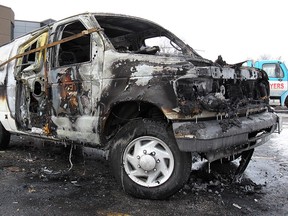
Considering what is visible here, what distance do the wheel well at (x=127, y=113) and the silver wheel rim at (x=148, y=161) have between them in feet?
1.13

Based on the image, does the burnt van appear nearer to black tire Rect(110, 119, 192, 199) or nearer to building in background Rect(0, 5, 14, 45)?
black tire Rect(110, 119, 192, 199)

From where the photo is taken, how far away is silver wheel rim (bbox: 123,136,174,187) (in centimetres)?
329

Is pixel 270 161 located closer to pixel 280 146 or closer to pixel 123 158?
pixel 280 146

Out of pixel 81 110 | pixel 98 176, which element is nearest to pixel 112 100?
pixel 81 110

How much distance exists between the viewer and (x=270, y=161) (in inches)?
212

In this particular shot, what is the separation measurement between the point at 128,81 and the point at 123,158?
84cm

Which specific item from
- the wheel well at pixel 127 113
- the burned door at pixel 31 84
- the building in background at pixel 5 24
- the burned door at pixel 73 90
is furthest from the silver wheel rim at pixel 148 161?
the building in background at pixel 5 24

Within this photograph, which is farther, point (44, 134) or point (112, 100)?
point (44, 134)

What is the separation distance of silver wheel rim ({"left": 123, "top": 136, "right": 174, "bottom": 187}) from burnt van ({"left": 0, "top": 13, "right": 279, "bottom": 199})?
0.01m

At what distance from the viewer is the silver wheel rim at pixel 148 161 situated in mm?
3289

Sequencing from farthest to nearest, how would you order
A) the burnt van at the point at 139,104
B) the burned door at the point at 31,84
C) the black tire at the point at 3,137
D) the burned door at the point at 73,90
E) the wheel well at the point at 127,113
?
the black tire at the point at 3,137
the burned door at the point at 31,84
the burned door at the point at 73,90
the wheel well at the point at 127,113
the burnt van at the point at 139,104

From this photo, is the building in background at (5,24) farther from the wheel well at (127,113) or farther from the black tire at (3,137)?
the wheel well at (127,113)

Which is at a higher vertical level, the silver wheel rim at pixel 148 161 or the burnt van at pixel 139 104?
the burnt van at pixel 139 104

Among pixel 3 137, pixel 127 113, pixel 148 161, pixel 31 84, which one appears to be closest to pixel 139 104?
pixel 127 113
